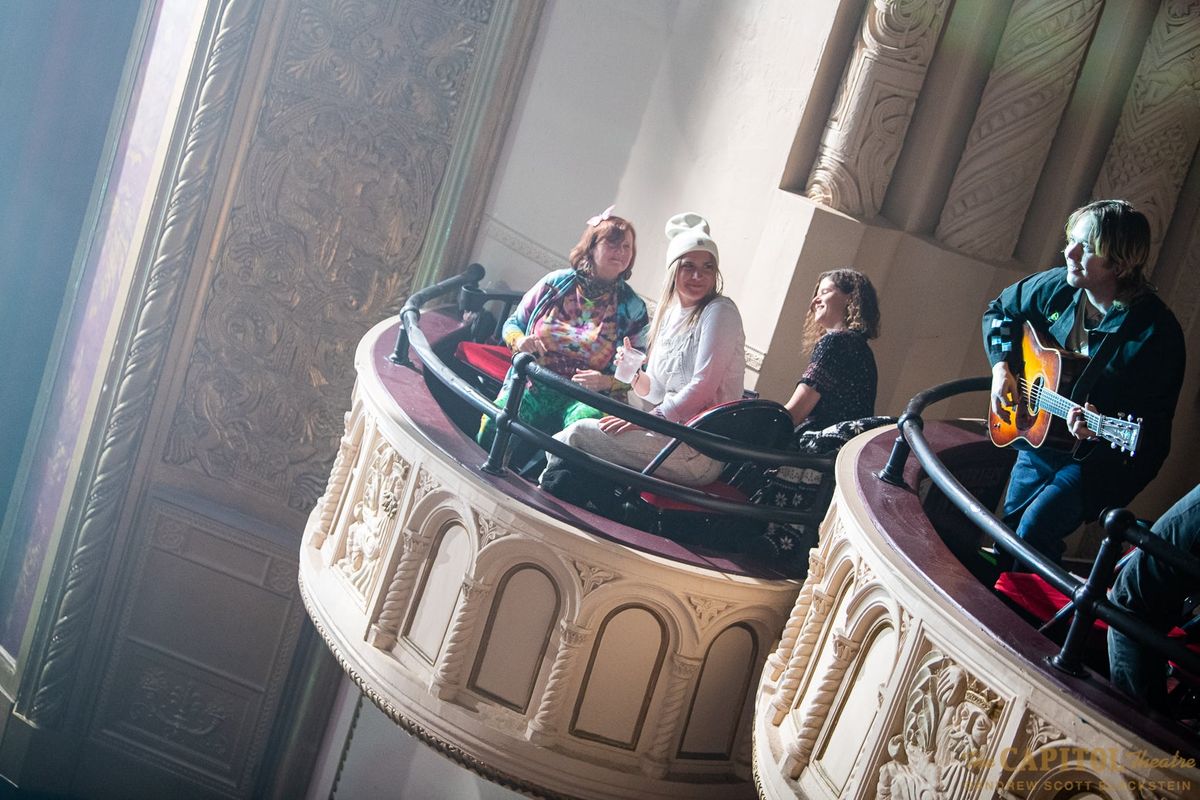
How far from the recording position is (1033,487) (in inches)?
135

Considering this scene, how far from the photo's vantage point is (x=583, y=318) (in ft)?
15.5

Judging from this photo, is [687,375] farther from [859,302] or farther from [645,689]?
[645,689]

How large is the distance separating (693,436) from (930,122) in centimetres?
195

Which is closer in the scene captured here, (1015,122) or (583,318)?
(583,318)

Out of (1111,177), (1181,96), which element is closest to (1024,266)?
(1111,177)

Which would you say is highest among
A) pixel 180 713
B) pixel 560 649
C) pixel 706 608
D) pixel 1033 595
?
pixel 1033 595

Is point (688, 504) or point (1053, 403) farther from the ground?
point (1053, 403)

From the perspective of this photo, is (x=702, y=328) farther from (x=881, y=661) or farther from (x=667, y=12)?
(x=667, y=12)

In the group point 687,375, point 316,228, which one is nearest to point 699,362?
point 687,375

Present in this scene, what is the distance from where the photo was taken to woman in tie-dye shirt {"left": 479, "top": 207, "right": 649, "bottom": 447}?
4.53 meters

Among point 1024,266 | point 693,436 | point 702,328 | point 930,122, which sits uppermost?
point 930,122

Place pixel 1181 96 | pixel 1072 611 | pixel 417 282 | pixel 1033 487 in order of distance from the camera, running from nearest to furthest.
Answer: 1. pixel 1072 611
2. pixel 1033 487
3. pixel 1181 96
4. pixel 417 282

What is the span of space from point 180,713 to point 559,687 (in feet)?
14.5

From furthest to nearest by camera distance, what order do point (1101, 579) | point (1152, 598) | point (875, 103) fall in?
point (875, 103) → point (1152, 598) → point (1101, 579)
